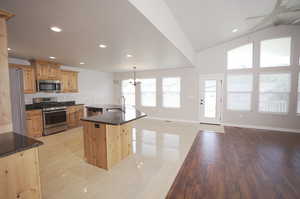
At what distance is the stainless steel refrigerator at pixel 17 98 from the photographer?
2.51 m

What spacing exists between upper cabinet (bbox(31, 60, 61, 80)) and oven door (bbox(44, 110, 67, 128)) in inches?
50.5

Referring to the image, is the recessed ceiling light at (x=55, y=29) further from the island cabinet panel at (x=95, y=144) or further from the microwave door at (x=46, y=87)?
the microwave door at (x=46, y=87)

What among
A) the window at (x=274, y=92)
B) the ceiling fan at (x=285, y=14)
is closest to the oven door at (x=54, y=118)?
the ceiling fan at (x=285, y=14)

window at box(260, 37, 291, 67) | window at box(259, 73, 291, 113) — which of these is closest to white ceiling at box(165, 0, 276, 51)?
window at box(260, 37, 291, 67)

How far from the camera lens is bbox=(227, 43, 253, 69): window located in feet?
17.4

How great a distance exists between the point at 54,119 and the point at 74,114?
0.79m

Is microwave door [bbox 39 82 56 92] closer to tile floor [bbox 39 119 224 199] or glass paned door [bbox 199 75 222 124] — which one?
tile floor [bbox 39 119 224 199]

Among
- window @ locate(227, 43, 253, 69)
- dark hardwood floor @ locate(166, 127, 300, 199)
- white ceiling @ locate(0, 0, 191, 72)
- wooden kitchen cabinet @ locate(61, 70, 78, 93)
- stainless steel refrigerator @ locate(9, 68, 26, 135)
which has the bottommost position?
dark hardwood floor @ locate(166, 127, 300, 199)

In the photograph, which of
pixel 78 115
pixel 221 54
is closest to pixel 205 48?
pixel 221 54

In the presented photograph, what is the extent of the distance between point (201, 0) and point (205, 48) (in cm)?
354

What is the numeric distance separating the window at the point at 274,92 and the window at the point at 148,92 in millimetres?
4653

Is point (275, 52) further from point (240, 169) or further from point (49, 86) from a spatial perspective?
point (49, 86)

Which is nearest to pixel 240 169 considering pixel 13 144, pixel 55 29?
pixel 13 144

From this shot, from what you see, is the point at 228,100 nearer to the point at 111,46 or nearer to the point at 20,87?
the point at 111,46
